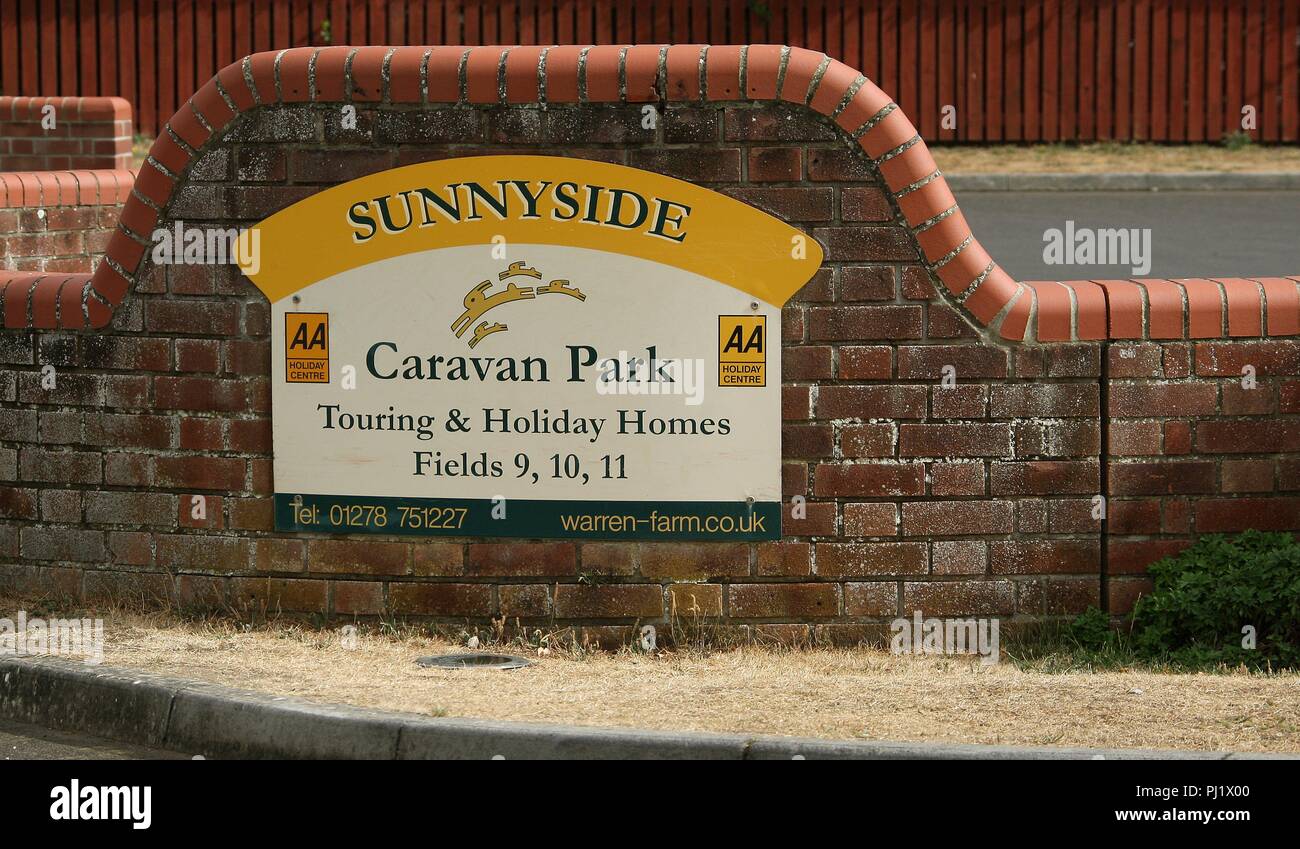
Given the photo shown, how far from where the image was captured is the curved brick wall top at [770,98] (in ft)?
20.3

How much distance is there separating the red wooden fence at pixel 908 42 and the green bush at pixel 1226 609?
14.5 metres

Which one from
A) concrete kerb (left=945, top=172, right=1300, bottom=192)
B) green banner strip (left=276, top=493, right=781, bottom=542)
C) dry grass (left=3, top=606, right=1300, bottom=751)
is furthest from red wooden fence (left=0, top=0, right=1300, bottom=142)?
dry grass (left=3, top=606, right=1300, bottom=751)

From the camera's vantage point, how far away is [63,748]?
550 cm

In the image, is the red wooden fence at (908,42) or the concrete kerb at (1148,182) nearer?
the concrete kerb at (1148,182)

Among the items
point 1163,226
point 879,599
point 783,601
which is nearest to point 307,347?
point 783,601

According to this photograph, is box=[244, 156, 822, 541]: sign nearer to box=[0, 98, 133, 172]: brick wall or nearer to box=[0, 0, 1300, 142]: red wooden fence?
box=[0, 98, 133, 172]: brick wall

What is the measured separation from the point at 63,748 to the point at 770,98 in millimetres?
3139

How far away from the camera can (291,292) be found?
21.1ft

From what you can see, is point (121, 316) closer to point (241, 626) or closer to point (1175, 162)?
point (241, 626)

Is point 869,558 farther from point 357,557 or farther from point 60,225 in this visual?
point 60,225

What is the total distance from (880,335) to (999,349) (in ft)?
1.38

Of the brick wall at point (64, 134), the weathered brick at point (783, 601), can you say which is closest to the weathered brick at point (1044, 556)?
the weathered brick at point (783, 601)

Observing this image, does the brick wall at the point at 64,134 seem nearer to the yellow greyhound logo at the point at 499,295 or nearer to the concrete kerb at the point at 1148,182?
the yellow greyhound logo at the point at 499,295

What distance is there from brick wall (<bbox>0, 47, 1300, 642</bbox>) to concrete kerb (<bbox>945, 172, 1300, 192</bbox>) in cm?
1209
